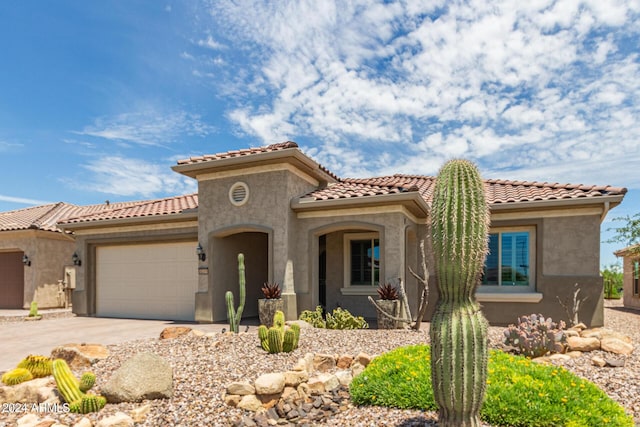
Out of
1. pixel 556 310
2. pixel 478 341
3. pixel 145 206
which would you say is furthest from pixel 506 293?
pixel 145 206

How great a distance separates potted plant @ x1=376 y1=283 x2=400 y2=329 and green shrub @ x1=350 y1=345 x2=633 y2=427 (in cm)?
494

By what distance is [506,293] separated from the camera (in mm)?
13508

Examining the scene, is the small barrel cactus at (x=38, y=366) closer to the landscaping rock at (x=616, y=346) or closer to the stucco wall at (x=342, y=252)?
the stucco wall at (x=342, y=252)

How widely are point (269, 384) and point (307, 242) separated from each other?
24.4 ft

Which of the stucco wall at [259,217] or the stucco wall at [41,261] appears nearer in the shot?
the stucco wall at [259,217]

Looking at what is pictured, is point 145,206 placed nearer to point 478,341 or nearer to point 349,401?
point 349,401

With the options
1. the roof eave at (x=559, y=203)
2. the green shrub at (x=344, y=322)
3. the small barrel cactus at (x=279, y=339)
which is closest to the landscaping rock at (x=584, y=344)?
the green shrub at (x=344, y=322)

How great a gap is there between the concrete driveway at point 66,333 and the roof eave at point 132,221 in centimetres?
344

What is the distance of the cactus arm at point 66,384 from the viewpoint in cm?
604

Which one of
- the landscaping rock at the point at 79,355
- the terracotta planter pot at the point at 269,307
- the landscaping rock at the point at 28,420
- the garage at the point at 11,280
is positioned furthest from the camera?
the garage at the point at 11,280

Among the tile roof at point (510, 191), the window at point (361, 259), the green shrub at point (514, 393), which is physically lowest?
the green shrub at point (514, 393)

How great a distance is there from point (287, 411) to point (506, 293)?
9.79 m

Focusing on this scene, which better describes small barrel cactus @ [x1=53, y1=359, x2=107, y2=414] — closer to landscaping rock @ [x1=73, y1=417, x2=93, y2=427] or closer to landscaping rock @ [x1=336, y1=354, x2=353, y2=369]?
landscaping rock @ [x1=73, y1=417, x2=93, y2=427]

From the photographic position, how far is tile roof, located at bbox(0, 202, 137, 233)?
2023cm
